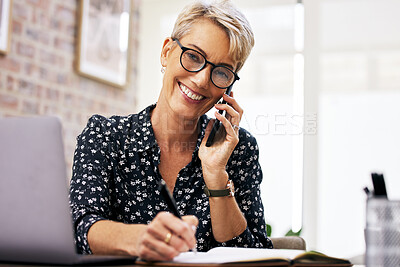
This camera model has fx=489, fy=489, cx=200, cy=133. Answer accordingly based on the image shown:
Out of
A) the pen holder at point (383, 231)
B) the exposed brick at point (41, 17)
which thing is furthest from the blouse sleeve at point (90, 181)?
the exposed brick at point (41, 17)

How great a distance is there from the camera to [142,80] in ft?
13.8

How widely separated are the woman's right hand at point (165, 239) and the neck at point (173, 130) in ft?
2.40

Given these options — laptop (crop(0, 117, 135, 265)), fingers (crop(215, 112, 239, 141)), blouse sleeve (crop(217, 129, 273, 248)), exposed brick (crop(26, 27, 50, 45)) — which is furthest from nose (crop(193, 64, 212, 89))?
exposed brick (crop(26, 27, 50, 45))

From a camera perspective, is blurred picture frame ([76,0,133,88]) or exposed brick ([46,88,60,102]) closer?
exposed brick ([46,88,60,102])

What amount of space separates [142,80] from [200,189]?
9.12 feet

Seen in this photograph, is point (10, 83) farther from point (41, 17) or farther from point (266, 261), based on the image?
point (266, 261)

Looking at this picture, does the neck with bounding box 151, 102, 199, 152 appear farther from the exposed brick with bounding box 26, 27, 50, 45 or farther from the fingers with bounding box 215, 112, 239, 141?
the exposed brick with bounding box 26, 27, 50, 45

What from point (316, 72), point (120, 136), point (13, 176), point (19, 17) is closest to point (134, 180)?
point (120, 136)

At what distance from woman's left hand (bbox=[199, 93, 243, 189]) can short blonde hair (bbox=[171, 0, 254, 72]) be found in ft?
0.59

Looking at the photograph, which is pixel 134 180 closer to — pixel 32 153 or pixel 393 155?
pixel 32 153

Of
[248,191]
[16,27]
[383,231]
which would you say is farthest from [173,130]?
[16,27]

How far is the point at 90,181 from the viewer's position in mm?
1310

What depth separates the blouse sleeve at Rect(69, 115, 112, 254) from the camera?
115 cm

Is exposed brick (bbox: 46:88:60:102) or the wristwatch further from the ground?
exposed brick (bbox: 46:88:60:102)
